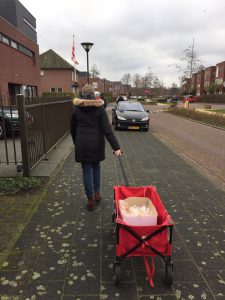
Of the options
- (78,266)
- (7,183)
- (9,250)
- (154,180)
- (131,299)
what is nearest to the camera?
(131,299)

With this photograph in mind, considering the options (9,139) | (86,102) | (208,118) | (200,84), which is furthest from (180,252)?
(200,84)

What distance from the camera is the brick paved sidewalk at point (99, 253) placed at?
254 centimetres

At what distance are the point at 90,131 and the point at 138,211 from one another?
1.53 meters

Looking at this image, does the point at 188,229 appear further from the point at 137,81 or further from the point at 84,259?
the point at 137,81

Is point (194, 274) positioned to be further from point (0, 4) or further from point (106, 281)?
point (0, 4)

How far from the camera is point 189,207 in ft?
14.4

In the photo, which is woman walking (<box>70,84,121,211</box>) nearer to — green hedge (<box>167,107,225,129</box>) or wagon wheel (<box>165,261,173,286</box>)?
wagon wheel (<box>165,261,173,286</box>)

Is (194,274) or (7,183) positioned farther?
(7,183)

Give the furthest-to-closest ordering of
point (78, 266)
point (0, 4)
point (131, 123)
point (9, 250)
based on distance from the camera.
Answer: point (0, 4), point (131, 123), point (9, 250), point (78, 266)

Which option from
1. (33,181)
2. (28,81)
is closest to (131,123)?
(33,181)

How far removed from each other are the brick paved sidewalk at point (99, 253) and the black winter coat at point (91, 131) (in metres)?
0.88

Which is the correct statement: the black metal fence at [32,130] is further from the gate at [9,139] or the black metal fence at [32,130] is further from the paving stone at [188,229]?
the paving stone at [188,229]

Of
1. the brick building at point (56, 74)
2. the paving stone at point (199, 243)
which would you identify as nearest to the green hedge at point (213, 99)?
the brick building at point (56, 74)

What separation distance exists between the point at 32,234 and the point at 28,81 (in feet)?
88.8
